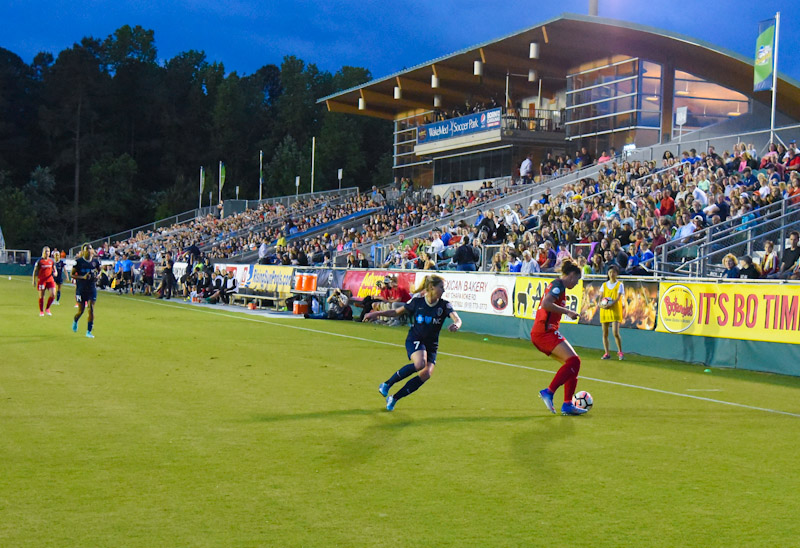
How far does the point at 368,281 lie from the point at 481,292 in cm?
536

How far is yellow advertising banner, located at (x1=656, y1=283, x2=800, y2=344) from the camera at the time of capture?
50.9 ft

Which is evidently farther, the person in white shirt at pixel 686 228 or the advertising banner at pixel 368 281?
the advertising banner at pixel 368 281

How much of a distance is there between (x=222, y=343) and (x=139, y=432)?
1005 centimetres

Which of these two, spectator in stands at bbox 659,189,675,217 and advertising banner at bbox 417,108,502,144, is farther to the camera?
advertising banner at bbox 417,108,502,144

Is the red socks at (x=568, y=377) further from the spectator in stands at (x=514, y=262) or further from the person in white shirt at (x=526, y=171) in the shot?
the person in white shirt at (x=526, y=171)

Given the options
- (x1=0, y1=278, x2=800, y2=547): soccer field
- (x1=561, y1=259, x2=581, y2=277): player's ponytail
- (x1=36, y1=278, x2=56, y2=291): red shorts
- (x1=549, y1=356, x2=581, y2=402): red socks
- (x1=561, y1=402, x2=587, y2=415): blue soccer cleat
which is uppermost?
(x1=561, y1=259, x2=581, y2=277): player's ponytail

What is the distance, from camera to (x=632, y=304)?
62.7 feet

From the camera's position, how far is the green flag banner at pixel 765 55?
26688mm

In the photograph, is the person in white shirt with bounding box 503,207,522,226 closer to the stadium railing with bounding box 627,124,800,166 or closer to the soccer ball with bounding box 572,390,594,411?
the stadium railing with bounding box 627,124,800,166

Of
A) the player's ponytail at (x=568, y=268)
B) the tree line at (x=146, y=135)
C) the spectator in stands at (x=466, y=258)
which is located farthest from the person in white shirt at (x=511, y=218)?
the tree line at (x=146, y=135)

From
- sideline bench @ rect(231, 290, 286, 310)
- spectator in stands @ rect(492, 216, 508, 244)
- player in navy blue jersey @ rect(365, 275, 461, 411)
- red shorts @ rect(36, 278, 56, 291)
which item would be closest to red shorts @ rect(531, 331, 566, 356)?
player in navy blue jersey @ rect(365, 275, 461, 411)

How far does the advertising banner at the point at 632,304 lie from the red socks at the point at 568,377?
832cm

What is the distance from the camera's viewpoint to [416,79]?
5294 cm

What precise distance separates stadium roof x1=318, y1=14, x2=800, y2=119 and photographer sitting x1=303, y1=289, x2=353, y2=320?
729 inches
